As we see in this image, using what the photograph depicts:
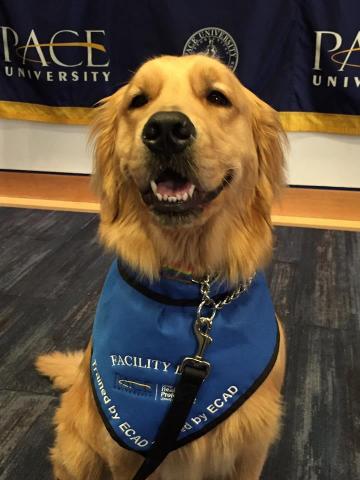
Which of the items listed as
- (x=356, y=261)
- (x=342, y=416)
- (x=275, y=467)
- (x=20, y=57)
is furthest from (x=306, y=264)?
(x=20, y=57)

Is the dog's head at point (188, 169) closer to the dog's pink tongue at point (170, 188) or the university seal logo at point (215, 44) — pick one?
the dog's pink tongue at point (170, 188)

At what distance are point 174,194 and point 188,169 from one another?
2.8 inches

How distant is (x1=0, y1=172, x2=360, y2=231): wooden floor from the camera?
357cm

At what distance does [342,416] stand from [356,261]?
4.37 feet

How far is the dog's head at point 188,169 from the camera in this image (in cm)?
113

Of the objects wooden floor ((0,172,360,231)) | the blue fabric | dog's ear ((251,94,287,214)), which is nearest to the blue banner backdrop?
the blue fabric

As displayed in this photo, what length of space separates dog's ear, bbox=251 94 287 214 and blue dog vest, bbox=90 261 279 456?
357 mm

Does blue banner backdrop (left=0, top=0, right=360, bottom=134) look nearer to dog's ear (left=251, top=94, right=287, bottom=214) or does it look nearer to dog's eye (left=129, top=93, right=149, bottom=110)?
dog's ear (left=251, top=94, right=287, bottom=214)

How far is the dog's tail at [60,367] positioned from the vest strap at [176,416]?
75 centimetres

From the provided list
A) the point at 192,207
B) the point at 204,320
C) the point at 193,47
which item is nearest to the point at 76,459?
the point at 204,320

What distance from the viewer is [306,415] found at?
1.84m

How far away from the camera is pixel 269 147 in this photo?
143cm

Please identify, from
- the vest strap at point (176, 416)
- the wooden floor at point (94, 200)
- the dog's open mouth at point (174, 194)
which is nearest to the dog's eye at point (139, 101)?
the dog's open mouth at point (174, 194)

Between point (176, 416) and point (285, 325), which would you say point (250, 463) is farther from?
point (285, 325)
